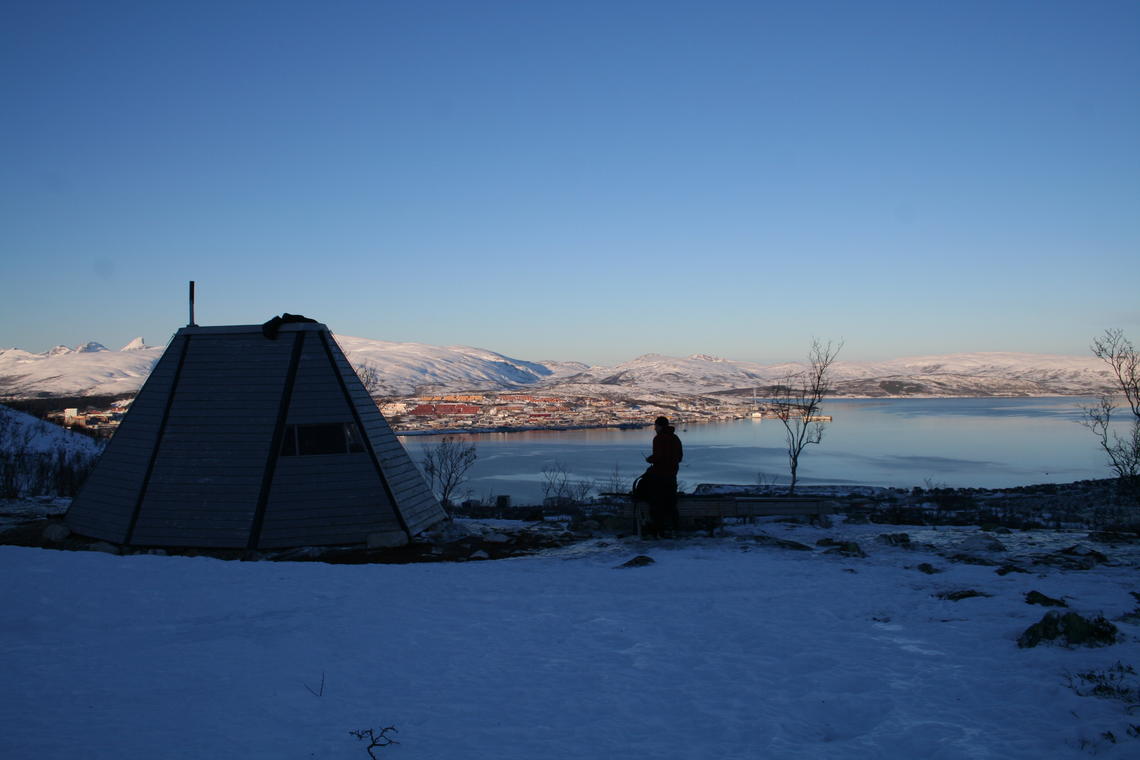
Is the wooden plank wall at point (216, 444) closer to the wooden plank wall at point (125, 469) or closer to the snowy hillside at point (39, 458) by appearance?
the wooden plank wall at point (125, 469)

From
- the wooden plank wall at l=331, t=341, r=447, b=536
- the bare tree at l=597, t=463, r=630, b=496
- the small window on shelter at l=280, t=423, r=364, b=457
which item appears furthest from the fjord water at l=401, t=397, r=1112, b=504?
the small window on shelter at l=280, t=423, r=364, b=457

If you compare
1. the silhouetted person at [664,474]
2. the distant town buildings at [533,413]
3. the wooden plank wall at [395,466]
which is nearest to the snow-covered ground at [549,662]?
the silhouetted person at [664,474]

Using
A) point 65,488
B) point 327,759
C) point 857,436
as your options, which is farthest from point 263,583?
point 857,436

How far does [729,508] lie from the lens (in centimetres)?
1427

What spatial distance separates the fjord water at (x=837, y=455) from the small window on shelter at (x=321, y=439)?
2724cm

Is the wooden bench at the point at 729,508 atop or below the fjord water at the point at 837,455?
atop

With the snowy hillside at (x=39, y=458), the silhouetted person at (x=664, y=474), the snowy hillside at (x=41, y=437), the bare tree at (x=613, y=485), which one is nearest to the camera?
the silhouetted person at (x=664, y=474)

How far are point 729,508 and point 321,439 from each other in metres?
8.45

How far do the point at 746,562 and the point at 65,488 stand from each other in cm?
4138

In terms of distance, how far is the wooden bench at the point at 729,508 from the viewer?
14.1 m

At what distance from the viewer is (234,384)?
15.2 meters

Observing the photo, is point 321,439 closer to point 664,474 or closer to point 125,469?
point 125,469

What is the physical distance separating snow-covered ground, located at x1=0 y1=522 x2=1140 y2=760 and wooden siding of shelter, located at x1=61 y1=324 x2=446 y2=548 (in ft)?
10.4

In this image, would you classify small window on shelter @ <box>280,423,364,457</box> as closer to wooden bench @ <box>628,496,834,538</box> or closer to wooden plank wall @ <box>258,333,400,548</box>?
wooden plank wall @ <box>258,333,400,548</box>
